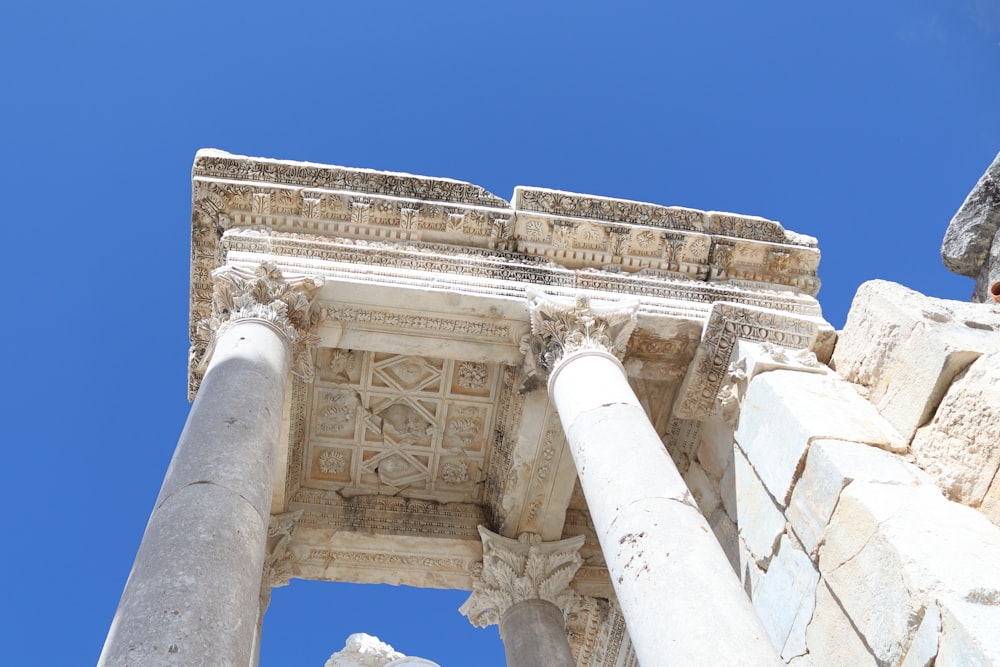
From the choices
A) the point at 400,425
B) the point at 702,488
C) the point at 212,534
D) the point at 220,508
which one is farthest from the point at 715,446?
the point at 212,534

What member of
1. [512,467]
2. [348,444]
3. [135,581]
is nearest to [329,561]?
[348,444]

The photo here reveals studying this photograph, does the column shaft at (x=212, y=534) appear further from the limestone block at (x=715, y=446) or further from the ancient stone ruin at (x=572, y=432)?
the limestone block at (x=715, y=446)

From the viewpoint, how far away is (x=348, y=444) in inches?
413

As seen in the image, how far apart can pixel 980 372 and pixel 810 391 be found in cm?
132

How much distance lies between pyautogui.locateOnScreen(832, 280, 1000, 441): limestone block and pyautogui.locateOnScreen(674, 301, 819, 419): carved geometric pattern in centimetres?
44

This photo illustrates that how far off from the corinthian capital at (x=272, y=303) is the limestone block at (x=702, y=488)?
4.11 meters

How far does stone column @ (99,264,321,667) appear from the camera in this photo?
476 centimetres

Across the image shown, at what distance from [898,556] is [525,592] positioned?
16.7 ft

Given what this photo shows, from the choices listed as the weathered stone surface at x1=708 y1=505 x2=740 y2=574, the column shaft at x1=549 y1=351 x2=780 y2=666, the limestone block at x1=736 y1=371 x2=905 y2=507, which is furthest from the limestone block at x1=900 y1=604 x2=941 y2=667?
the weathered stone surface at x1=708 y1=505 x2=740 y2=574

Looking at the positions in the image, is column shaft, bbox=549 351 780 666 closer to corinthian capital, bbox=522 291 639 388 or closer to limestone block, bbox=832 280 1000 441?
corinthian capital, bbox=522 291 639 388

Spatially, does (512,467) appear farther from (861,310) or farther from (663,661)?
(663,661)

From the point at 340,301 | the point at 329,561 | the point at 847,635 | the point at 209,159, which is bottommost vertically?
the point at 329,561

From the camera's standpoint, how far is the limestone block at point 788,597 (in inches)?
273

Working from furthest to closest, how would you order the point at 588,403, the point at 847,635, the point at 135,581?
1. the point at 588,403
2. the point at 847,635
3. the point at 135,581
